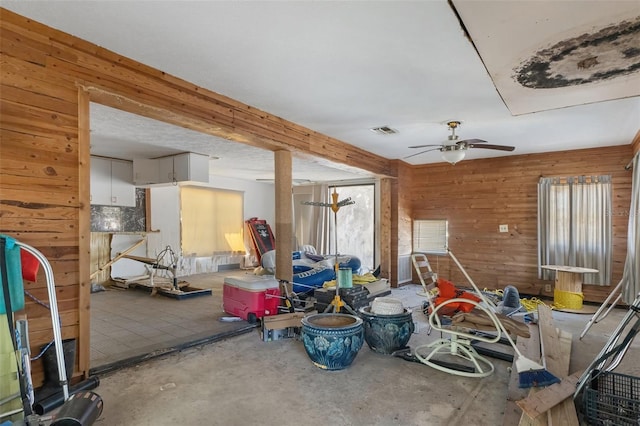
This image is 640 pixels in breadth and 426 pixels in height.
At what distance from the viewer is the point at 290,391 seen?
2703 mm

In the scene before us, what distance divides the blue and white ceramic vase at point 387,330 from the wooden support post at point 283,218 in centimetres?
158

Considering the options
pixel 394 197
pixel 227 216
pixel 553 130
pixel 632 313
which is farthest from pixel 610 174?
pixel 227 216

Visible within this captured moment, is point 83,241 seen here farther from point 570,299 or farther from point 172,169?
point 570,299

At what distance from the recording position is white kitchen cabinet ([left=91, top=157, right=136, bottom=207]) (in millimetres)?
6777

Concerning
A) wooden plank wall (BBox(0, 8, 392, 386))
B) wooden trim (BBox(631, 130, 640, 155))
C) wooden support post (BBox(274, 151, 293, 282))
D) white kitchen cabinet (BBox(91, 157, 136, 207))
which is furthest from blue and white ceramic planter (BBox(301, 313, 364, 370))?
white kitchen cabinet (BBox(91, 157, 136, 207))

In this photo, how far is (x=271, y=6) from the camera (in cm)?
218

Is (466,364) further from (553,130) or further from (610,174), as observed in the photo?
(610,174)

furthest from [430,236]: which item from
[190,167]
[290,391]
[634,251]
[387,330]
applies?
[290,391]

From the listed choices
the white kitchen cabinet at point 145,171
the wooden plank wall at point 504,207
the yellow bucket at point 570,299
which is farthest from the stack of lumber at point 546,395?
the white kitchen cabinet at point 145,171

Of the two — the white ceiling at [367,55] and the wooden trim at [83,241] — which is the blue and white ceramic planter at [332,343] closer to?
the wooden trim at [83,241]

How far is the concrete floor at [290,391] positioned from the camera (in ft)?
7.70

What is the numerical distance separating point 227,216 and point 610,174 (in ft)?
27.9

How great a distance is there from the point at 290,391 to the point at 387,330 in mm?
1155

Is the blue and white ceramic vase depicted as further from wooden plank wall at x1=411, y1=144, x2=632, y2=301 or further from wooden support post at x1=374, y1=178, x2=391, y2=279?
wooden plank wall at x1=411, y1=144, x2=632, y2=301
